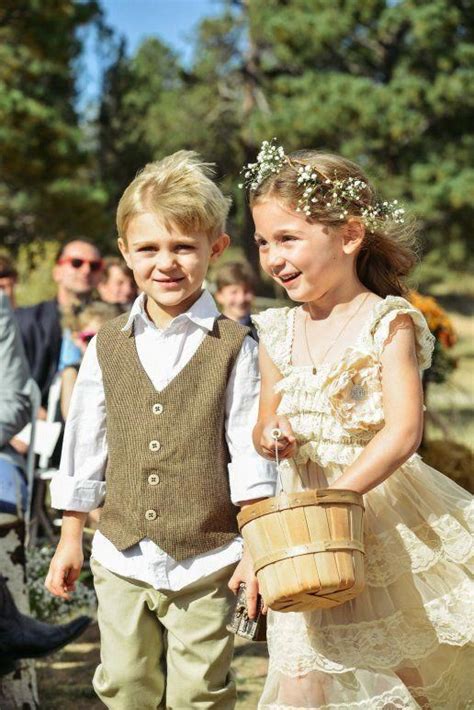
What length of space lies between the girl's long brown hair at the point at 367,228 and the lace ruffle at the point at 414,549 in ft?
2.31

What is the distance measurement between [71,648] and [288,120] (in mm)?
16860

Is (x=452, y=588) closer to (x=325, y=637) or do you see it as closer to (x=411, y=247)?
(x=325, y=637)

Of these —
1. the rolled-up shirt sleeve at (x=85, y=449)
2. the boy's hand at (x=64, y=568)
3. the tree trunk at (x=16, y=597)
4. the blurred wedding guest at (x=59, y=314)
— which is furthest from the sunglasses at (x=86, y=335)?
the boy's hand at (x=64, y=568)

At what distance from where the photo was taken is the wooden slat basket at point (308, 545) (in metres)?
2.64

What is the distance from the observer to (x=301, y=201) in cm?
311

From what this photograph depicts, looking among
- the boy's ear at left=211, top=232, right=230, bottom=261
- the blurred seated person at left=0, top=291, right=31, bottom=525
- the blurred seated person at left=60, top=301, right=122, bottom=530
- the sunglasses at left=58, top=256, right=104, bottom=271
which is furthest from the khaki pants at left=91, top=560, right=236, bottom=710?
the sunglasses at left=58, top=256, right=104, bottom=271

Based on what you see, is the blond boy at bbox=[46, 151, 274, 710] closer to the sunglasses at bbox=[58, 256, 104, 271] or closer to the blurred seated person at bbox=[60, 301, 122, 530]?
the blurred seated person at bbox=[60, 301, 122, 530]

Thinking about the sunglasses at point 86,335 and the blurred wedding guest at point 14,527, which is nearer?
the blurred wedding guest at point 14,527

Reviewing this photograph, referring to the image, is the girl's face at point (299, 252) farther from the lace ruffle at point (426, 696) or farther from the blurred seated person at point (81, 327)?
the blurred seated person at point (81, 327)

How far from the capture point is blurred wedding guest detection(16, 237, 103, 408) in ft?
23.9

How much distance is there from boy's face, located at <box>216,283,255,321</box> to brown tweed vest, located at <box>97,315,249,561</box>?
4.07 m

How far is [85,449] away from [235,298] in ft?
13.3

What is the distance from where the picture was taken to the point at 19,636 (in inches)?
161

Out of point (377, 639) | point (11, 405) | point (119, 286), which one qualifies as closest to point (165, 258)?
point (377, 639)
